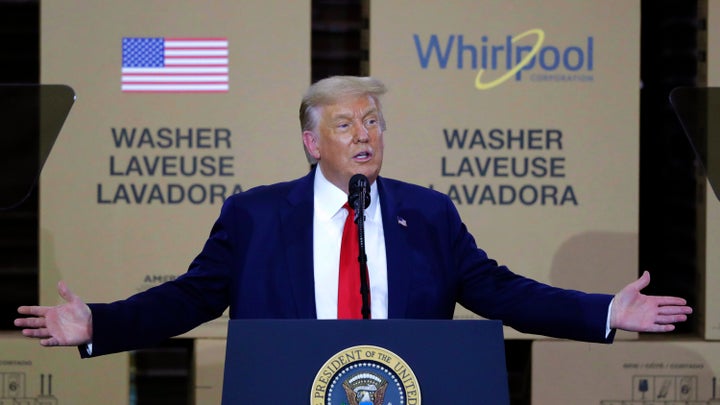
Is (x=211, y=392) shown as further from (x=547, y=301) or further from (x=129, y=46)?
(x=547, y=301)

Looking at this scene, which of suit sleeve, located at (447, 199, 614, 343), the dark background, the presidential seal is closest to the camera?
the presidential seal

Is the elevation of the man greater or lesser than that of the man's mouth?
lesser

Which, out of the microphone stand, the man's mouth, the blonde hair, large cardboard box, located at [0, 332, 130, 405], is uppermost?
the blonde hair

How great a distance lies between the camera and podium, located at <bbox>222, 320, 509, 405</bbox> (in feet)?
5.53

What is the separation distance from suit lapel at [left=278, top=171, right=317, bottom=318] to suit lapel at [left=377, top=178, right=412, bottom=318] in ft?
0.52

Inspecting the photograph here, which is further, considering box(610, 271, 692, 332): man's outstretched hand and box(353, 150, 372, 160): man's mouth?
box(353, 150, 372, 160): man's mouth

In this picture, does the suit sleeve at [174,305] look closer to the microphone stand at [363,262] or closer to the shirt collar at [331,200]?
the shirt collar at [331,200]

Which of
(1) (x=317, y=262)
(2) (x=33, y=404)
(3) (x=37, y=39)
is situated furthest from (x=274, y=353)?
(3) (x=37, y=39)

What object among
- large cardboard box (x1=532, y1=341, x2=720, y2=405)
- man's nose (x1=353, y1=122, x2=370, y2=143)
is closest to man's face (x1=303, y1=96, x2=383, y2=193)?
man's nose (x1=353, y1=122, x2=370, y2=143)

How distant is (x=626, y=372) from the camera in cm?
313

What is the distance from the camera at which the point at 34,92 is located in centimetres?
305

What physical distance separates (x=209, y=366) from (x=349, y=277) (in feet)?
3.29

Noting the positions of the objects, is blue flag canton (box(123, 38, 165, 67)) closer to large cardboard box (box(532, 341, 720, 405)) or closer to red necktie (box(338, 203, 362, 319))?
red necktie (box(338, 203, 362, 319))

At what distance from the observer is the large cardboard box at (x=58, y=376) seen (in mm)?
3084
